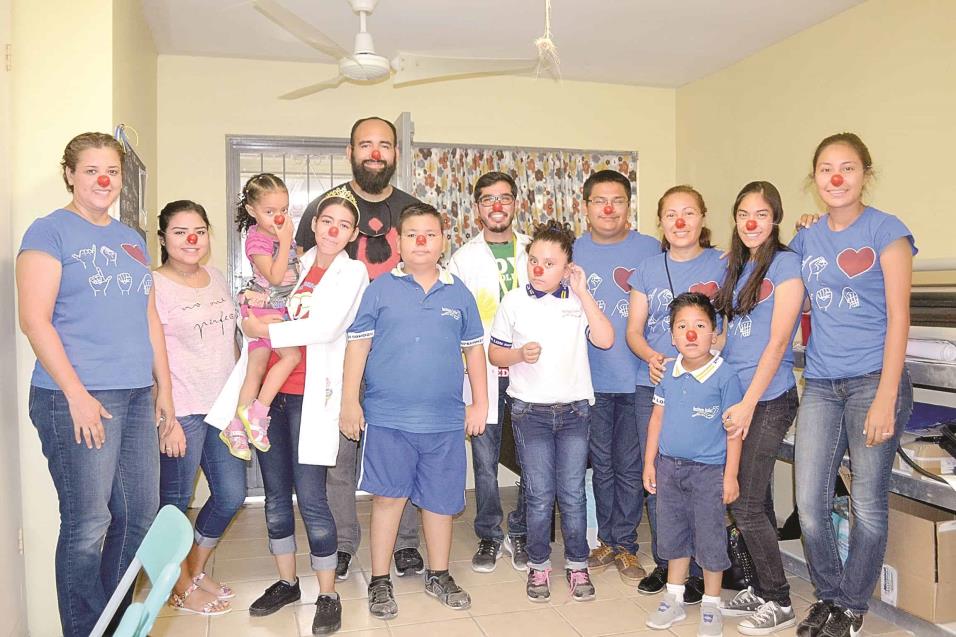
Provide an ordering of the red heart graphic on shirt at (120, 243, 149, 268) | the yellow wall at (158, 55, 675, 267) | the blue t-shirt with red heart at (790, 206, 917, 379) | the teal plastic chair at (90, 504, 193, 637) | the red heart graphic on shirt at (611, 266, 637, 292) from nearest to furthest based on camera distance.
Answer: the teal plastic chair at (90, 504, 193, 637) < the red heart graphic on shirt at (120, 243, 149, 268) < the blue t-shirt with red heart at (790, 206, 917, 379) < the red heart graphic on shirt at (611, 266, 637, 292) < the yellow wall at (158, 55, 675, 267)

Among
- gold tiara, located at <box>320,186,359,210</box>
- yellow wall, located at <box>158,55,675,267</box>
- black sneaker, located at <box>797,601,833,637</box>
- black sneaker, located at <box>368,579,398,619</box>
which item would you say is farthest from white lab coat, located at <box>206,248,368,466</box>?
yellow wall, located at <box>158,55,675,267</box>

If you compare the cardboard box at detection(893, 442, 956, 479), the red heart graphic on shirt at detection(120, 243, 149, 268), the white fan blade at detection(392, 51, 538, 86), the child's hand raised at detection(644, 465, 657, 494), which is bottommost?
the child's hand raised at detection(644, 465, 657, 494)

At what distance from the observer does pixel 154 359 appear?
2.50 m

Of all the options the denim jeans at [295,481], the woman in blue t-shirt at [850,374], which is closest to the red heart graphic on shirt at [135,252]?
the denim jeans at [295,481]

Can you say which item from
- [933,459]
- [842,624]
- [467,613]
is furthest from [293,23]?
[842,624]

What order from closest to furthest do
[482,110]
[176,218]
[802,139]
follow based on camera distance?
[176,218] → [802,139] → [482,110]

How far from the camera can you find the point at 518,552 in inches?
134

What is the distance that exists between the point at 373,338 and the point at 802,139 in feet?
9.49

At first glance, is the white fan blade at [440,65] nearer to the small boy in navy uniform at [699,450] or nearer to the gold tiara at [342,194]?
the gold tiara at [342,194]

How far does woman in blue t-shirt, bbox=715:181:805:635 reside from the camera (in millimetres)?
2574

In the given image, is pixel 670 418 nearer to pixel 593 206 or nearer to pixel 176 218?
pixel 593 206

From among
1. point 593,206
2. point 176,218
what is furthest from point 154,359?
point 593,206

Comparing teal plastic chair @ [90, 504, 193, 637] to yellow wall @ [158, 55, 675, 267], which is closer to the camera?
teal plastic chair @ [90, 504, 193, 637]

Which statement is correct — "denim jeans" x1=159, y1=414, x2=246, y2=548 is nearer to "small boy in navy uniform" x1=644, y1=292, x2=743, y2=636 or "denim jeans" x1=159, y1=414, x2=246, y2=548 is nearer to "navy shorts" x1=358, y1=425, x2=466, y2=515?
"navy shorts" x1=358, y1=425, x2=466, y2=515
